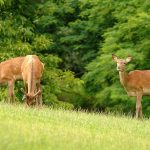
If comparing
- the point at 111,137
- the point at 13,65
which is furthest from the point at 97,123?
the point at 13,65

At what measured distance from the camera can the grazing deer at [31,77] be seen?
18962 millimetres

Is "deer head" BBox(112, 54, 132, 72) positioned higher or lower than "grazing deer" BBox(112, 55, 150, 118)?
higher

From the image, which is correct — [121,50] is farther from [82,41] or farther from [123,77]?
[82,41]

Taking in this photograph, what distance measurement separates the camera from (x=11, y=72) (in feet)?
73.2

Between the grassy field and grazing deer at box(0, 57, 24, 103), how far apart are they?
16.9 feet

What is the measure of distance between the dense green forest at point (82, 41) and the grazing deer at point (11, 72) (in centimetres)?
458

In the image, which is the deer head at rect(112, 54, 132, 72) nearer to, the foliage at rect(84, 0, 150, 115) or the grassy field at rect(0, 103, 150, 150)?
the grassy field at rect(0, 103, 150, 150)

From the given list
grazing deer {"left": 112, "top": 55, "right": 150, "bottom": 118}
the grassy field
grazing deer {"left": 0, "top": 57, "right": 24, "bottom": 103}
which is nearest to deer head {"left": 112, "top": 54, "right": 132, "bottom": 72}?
grazing deer {"left": 112, "top": 55, "right": 150, "bottom": 118}

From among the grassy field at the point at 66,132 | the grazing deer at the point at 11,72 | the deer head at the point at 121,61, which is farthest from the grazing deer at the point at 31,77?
the deer head at the point at 121,61

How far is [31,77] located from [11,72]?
2.59 m

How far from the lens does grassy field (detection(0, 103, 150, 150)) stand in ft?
36.7

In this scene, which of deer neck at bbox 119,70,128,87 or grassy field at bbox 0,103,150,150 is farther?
deer neck at bbox 119,70,128,87

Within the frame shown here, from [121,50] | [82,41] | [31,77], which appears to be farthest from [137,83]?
[82,41]

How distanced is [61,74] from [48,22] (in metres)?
3.97
